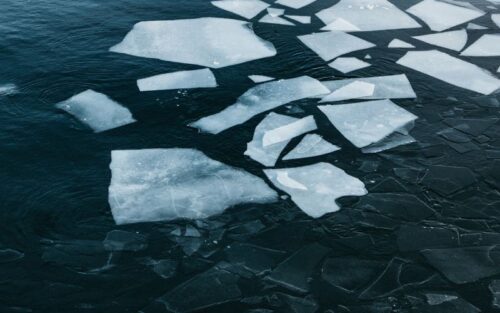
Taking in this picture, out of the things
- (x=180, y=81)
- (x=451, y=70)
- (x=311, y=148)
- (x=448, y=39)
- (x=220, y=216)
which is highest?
(x=448, y=39)

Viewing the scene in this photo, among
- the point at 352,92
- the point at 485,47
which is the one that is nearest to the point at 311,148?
the point at 352,92

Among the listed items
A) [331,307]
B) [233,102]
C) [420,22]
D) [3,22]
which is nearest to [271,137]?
[233,102]

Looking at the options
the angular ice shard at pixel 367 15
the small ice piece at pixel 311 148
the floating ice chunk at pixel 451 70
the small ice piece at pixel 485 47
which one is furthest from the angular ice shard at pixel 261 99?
the small ice piece at pixel 485 47

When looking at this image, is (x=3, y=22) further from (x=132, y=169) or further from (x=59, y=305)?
(x=59, y=305)

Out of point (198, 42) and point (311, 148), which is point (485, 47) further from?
point (198, 42)

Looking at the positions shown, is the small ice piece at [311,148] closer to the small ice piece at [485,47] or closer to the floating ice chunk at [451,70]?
the floating ice chunk at [451,70]
